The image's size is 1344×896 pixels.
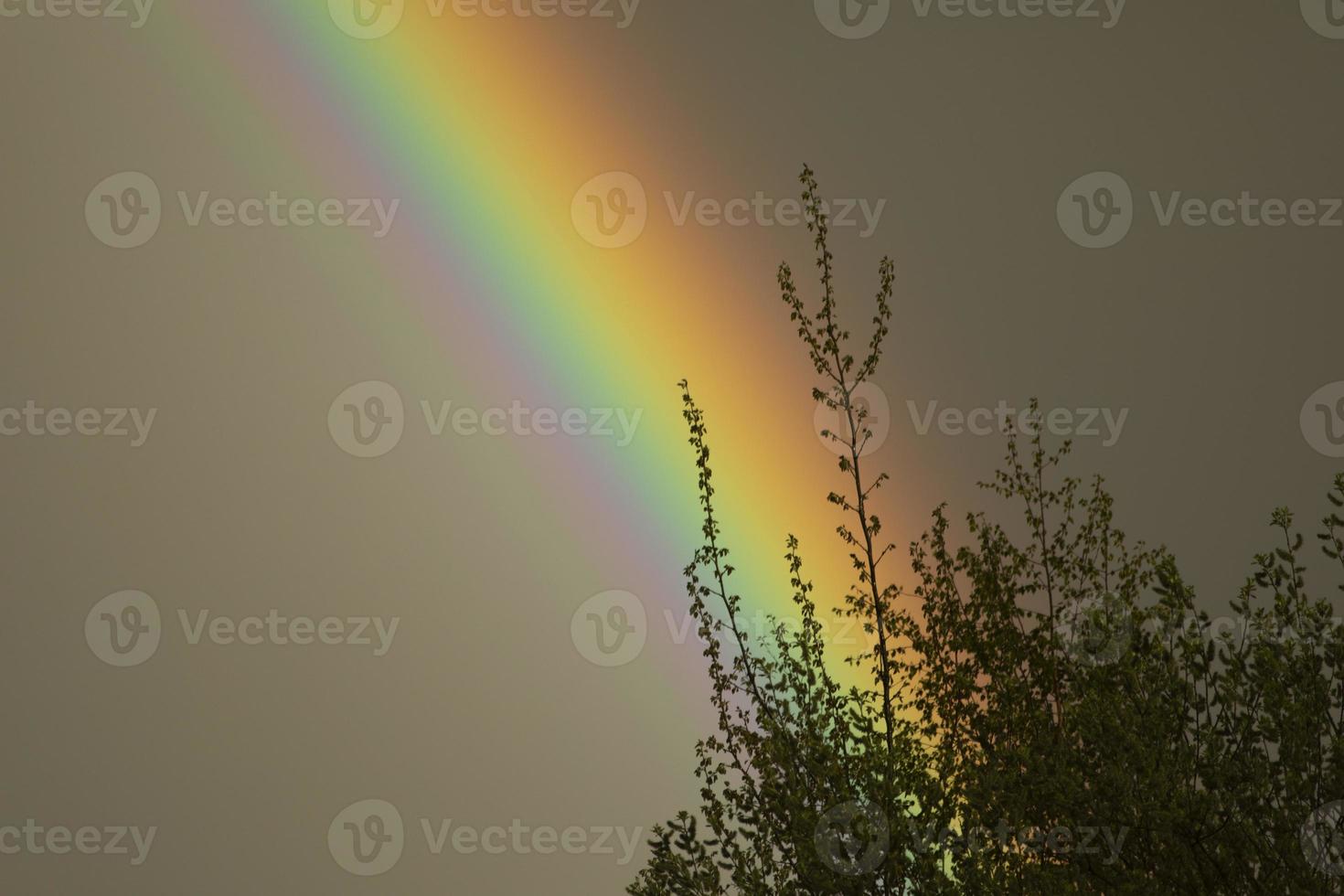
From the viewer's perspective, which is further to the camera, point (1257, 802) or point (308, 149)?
point (308, 149)

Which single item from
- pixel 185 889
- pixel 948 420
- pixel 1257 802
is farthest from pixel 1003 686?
pixel 185 889

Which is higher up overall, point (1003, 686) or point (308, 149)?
point (308, 149)

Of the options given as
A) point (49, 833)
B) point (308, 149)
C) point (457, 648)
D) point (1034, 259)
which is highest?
point (308, 149)

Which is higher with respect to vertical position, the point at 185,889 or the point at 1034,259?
the point at 1034,259

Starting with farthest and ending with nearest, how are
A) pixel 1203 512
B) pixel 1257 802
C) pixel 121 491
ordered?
pixel 121 491 < pixel 1203 512 < pixel 1257 802

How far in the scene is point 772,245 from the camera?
5.65m

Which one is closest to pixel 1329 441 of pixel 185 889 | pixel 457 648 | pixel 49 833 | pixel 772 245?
pixel 772 245

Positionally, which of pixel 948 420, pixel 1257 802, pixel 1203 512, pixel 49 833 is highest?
pixel 948 420

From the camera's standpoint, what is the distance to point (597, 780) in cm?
548

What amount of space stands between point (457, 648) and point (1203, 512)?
10.7 feet

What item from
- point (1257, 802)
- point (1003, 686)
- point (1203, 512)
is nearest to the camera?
point (1257, 802)

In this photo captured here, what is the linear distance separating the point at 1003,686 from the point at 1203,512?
458 cm

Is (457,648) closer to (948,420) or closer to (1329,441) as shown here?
(948,420)

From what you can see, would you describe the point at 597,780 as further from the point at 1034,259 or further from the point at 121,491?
the point at 1034,259
